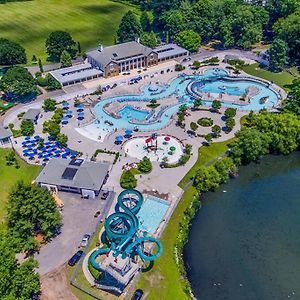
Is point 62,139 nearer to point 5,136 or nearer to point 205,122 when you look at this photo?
point 5,136

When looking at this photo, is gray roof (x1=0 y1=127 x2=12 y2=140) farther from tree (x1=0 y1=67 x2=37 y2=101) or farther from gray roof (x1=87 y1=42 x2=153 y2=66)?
gray roof (x1=87 y1=42 x2=153 y2=66)

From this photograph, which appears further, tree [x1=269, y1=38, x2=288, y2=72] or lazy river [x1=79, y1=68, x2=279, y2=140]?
tree [x1=269, y1=38, x2=288, y2=72]

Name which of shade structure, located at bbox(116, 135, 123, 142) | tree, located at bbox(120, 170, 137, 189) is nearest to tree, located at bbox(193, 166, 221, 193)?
tree, located at bbox(120, 170, 137, 189)

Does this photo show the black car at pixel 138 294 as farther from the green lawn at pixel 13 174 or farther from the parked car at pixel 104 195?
the green lawn at pixel 13 174

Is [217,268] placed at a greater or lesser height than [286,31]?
lesser

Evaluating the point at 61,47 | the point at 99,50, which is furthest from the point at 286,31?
the point at 61,47

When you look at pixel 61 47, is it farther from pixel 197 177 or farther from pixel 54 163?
pixel 197 177

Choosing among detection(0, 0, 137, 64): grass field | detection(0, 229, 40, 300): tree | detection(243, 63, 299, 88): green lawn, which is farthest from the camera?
detection(0, 0, 137, 64): grass field
